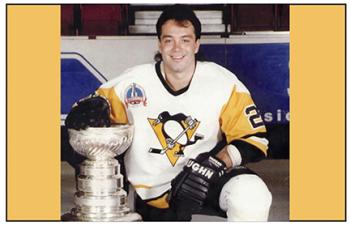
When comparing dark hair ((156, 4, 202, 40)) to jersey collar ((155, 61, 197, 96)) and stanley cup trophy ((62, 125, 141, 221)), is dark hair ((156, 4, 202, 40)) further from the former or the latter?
stanley cup trophy ((62, 125, 141, 221))

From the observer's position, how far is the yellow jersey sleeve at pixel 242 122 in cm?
401

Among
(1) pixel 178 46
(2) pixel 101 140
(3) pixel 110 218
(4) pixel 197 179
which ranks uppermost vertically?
(1) pixel 178 46

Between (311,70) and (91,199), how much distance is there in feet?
2.26

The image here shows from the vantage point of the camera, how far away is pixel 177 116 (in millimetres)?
4004

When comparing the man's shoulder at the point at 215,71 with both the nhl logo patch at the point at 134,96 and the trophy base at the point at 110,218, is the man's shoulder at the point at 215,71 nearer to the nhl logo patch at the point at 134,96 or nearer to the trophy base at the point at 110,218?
the nhl logo patch at the point at 134,96

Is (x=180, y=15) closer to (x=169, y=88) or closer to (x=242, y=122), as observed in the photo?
(x=169, y=88)

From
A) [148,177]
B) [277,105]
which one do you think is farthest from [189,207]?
[277,105]

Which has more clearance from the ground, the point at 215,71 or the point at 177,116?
the point at 215,71

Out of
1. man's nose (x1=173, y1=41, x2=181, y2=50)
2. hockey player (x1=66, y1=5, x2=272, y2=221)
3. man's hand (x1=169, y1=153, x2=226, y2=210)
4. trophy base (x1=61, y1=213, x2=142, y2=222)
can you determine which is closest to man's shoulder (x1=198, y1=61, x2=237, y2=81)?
hockey player (x1=66, y1=5, x2=272, y2=221)

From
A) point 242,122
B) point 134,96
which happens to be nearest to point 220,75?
point 242,122

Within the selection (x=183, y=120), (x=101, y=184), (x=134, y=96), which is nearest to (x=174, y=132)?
(x=183, y=120)

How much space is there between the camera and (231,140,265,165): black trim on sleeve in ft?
13.1

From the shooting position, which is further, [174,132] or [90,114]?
[174,132]

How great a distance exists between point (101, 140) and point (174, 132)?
262 mm
